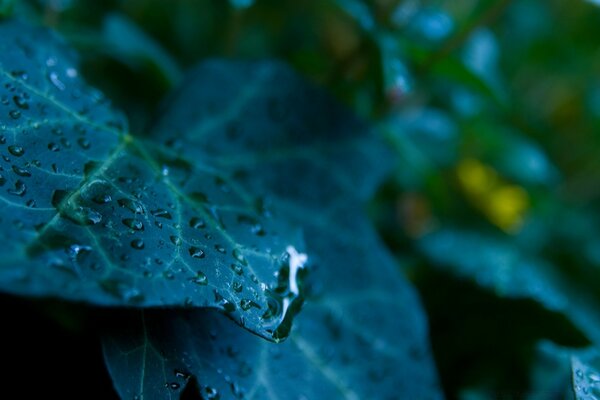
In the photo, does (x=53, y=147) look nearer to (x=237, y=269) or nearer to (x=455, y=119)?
(x=237, y=269)

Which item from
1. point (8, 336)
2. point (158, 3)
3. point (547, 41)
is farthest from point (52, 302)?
point (547, 41)

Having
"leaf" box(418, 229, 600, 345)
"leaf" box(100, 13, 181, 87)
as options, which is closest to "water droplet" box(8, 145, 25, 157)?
"leaf" box(100, 13, 181, 87)

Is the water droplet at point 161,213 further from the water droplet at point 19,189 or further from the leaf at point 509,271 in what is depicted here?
the leaf at point 509,271

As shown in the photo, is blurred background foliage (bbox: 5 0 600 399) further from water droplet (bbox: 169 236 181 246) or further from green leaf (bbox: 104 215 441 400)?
water droplet (bbox: 169 236 181 246)

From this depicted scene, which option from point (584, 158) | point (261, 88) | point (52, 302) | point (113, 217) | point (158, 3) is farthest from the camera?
point (584, 158)

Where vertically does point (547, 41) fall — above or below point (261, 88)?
above

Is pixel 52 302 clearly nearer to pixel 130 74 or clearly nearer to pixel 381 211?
pixel 130 74
